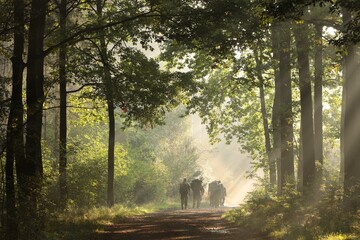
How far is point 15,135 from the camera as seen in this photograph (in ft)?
32.3

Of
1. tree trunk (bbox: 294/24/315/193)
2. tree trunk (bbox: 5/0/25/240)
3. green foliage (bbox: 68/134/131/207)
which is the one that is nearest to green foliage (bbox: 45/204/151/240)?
green foliage (bbox: 68/134/131/207)

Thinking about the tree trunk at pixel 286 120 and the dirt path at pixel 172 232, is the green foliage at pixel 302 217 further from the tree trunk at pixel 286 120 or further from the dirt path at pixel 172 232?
the tree trunk at pixel 286 120

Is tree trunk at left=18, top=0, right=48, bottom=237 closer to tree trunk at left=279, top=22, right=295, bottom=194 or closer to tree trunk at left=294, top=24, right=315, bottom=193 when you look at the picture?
tree trunk at left=294, top=24, right=315, bottom=193

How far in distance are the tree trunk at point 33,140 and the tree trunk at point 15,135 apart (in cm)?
20

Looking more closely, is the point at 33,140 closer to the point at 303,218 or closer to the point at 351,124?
the point at 303,218

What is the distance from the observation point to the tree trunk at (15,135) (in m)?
9.38

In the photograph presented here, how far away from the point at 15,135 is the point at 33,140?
152 cm

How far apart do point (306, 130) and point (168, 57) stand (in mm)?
9078

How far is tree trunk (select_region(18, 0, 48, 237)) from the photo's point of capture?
31.5 ft

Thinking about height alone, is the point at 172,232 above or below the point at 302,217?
below

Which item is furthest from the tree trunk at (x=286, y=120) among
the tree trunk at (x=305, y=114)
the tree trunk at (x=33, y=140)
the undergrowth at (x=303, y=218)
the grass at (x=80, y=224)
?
the tree trunk at (x=33, y=140)

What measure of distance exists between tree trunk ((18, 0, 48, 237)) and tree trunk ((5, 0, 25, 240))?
0.20 meters

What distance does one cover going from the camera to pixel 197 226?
608 inches

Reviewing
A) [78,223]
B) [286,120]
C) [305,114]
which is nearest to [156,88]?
[286,120]
